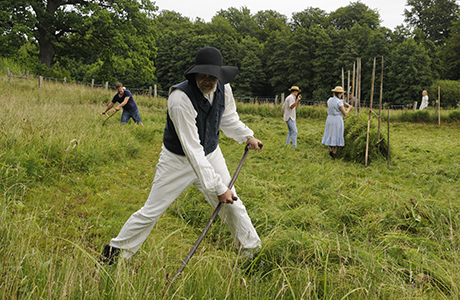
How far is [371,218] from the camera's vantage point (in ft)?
12.2

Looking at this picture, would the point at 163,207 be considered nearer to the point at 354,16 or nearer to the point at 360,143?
the point at 360,143

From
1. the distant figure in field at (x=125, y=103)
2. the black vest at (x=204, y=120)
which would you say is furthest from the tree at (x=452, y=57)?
the black vest at (x=204, y=120)

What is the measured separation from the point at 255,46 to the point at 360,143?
44.3m

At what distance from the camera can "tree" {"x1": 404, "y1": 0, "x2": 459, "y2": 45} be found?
A: 4494cm

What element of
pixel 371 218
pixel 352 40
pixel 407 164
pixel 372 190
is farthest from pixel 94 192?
pixel 352 40

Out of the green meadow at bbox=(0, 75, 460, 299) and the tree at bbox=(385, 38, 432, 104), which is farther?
the tree at bbox=(385, 38, 432, 104)

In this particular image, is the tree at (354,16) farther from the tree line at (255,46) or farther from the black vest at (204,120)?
the black vest at (204,120)

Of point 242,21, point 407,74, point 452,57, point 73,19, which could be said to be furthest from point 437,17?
point 73,19

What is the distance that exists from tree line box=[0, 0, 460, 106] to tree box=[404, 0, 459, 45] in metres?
0.14

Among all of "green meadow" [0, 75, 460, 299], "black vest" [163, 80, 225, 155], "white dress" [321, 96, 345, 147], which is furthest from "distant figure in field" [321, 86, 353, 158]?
"black vest" [163, 80, 225, 155]

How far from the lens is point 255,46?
1923 inches

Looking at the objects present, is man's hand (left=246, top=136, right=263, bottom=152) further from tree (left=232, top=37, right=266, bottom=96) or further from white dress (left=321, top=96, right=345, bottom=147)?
tree (left=232, top=37, right=266, bottom=96)

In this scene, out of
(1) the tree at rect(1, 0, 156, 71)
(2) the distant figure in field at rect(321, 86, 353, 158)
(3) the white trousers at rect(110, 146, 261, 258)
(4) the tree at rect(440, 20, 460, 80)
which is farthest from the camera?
(4) the tree at rect(440, 20, 460, 80)

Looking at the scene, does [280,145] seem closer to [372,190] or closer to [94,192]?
[372,190]
